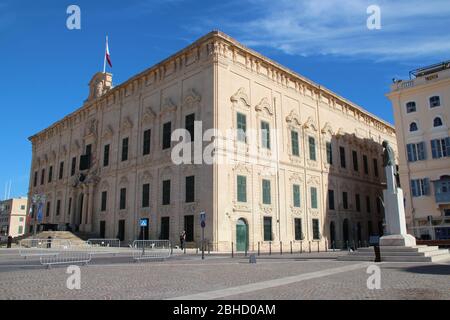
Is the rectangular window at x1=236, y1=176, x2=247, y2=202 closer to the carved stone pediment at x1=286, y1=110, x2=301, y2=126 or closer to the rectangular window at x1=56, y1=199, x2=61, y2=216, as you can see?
the carved stone pediment at x1=286, y1=110, x2=301, y2=126

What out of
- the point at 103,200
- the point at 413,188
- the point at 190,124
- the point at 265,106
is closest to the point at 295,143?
the point at 265,106

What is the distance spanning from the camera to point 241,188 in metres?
28.0

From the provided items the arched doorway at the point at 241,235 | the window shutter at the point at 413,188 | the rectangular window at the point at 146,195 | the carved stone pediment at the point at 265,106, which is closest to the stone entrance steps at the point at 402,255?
the arched doorway at the point at 241,235

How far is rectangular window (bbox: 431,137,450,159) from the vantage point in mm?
31656

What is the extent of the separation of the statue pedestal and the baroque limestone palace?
37.7ft

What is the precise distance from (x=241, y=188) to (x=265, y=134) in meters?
5.85

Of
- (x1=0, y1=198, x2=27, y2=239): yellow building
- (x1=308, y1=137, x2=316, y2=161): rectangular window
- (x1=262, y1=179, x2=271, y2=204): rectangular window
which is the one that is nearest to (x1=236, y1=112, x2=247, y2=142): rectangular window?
(x1=262, y1=179, x2=271, y2=204): rectangular window

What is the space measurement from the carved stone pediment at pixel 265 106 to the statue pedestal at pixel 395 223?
50.2ft

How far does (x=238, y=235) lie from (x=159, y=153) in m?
9.89

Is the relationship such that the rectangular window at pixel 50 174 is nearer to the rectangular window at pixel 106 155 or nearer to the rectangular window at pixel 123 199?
the rectangular window at pixel 106 155

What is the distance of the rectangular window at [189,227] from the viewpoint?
27.4 m

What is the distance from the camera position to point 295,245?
3134cm

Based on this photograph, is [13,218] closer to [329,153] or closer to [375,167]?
[329,153]

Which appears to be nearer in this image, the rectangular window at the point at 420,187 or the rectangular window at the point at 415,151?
the rectangular window at the point at 420,187
